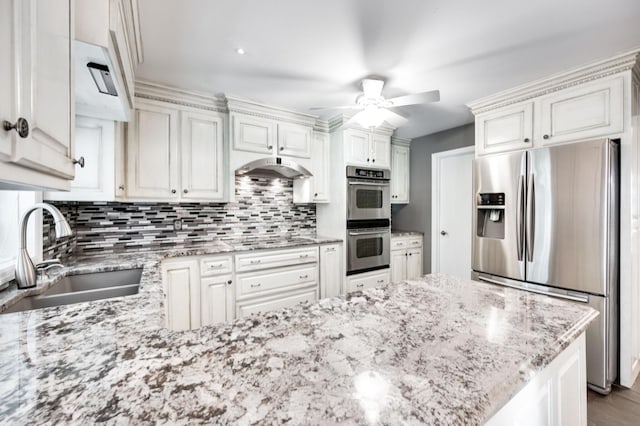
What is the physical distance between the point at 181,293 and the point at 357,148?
7.73 ft

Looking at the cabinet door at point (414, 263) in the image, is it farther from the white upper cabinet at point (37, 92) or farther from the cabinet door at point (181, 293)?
the white upper cabinet at point (37, 92)

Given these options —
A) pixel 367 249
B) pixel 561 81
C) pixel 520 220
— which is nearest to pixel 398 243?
pixel 367 249

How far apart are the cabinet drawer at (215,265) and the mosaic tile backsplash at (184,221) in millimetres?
539

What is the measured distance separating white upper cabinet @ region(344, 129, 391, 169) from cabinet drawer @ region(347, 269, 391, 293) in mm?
1322

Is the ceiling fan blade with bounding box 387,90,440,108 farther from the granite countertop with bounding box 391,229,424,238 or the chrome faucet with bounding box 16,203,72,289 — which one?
the chrome faucet with bounding box 16,203,72,289

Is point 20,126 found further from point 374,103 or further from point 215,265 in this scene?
point 374,103

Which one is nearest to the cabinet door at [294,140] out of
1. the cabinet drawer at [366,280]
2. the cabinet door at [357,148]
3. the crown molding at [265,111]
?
the crown molding at [265,111]

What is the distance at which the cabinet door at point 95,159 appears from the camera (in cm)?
187

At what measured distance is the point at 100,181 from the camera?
1.95 metres

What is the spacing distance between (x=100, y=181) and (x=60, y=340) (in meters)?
1.57

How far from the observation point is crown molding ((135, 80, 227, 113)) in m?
2.31

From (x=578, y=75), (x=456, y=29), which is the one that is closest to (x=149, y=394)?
(x=456, y=29)

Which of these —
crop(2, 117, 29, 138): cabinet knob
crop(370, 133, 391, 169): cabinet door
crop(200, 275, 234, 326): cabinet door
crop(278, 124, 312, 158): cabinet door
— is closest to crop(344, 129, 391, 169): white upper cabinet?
crop(370, 133, 391, 169): cabinet door

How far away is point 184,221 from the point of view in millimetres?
2758
